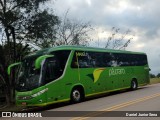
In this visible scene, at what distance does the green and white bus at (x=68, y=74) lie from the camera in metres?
18.4

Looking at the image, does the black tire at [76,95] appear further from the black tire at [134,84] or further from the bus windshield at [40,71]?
the black tire at [134,84]

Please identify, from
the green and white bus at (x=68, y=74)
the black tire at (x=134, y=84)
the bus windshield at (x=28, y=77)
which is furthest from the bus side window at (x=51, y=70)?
the black tire at (x=134, y=84)

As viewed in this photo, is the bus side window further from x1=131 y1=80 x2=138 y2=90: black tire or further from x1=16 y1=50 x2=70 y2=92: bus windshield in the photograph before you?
x1=131 y1=80 x2=138 y2=90: black tire

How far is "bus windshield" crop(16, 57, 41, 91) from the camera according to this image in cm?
1842

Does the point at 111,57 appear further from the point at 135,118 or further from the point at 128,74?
the point at 135,118

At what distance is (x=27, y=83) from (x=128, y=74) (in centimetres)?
1000

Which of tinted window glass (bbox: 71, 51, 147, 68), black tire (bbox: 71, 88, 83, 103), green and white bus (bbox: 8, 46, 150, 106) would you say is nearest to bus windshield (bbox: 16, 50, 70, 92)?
green and white bus (bbox: 8, 46, 150, 106)

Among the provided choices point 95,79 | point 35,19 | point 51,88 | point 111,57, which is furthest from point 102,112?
point 35,19

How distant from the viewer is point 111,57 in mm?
24766

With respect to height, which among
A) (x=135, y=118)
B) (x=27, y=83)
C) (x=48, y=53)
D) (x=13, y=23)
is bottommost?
(x=135, y=118)

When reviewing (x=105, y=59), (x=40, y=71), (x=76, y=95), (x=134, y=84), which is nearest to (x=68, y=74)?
(x=76, y=95)

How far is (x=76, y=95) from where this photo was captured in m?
20.6

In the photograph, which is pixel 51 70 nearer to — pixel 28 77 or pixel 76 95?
pixel 28 77

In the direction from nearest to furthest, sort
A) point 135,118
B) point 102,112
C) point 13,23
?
point 135,118
point 102,112
point 13,23
